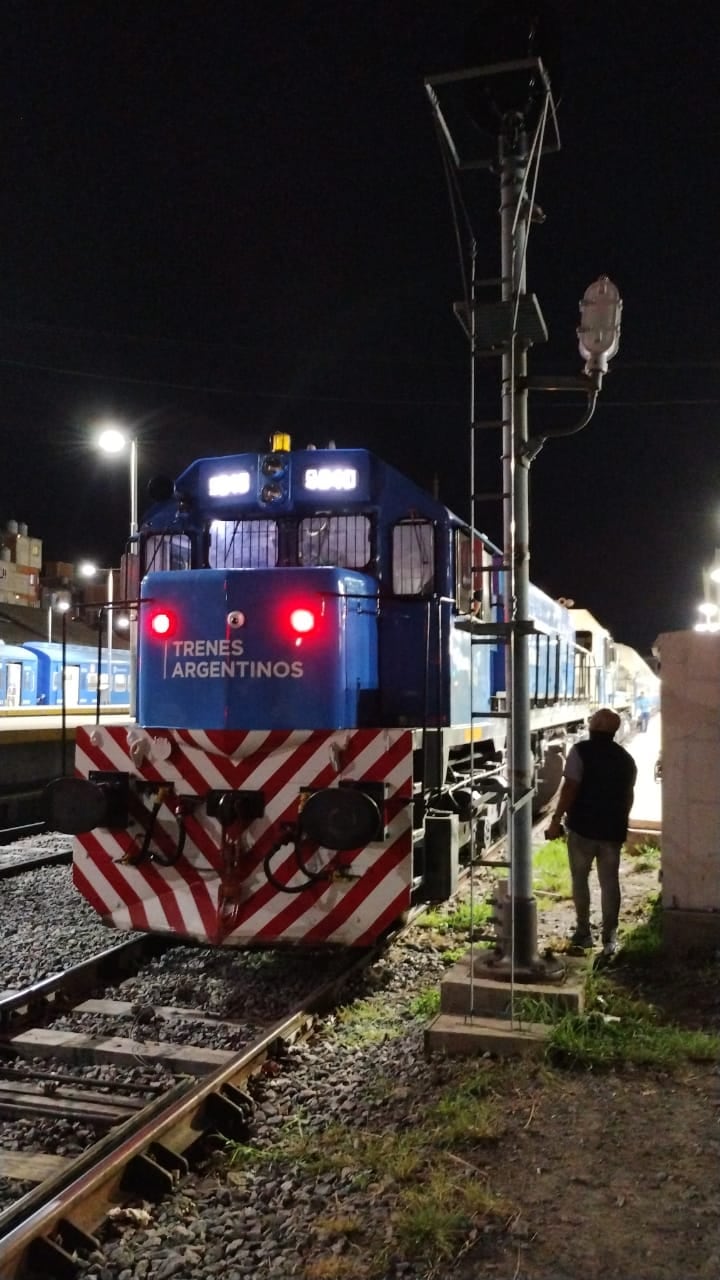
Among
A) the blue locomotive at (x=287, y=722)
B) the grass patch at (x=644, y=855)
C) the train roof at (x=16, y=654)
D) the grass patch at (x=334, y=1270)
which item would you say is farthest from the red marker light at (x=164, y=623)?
the train roof at (x=16, y=654)

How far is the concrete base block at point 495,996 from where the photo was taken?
492 centimetres

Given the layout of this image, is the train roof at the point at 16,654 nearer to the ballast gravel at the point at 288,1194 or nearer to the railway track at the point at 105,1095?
the railway track at the point at 105,1095

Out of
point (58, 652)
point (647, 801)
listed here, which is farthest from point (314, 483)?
point (58, 652)

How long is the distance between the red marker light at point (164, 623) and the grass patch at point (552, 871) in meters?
4.04

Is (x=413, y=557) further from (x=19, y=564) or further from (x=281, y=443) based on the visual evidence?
(x=19, y=564)

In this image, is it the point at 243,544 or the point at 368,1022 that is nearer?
the point at 368,1022

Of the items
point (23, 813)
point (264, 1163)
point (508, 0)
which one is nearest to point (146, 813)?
point (264, 1163)

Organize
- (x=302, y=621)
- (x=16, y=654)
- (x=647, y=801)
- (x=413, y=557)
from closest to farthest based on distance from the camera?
(x=302, y=621) < (x=413, y=557) < (x=647, y=801) < (x=16, y=654)

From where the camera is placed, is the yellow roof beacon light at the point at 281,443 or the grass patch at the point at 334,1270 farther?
the yellow roof beacon light at the point at 281,443

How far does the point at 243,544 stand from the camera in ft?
24.2

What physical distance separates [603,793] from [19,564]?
59.9 metres

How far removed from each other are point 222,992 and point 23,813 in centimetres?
947

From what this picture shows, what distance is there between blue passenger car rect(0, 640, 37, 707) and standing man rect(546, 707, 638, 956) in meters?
14.1

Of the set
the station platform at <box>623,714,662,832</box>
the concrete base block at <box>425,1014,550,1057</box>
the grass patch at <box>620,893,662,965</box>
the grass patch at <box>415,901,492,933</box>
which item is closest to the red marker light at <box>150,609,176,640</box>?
the grass patch at <box>415,901,492,933</box>
